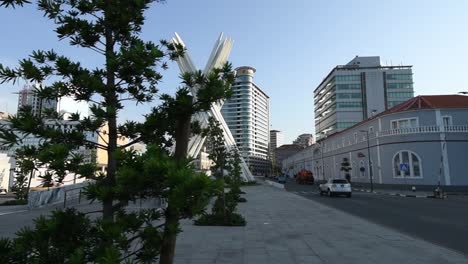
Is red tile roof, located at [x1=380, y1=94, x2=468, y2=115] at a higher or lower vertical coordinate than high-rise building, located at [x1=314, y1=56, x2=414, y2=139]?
lower

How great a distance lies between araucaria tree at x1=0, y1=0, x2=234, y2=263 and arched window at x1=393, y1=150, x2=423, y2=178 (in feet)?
138

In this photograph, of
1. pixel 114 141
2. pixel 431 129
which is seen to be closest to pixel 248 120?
pixel 431 129

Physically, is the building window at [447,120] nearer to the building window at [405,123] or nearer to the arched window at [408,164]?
the building window at [405,123]

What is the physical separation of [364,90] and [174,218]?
349ft

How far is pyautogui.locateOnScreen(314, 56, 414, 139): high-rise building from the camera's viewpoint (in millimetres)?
100062

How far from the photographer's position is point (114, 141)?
358 centimetres

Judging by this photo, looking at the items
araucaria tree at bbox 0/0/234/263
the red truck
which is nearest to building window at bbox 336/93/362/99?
the red truck

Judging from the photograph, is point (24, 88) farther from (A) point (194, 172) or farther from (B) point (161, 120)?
(A) point (194, 172)

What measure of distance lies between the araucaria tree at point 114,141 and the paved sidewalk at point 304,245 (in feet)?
16.4

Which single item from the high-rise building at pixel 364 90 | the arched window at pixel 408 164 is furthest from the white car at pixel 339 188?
the high-rise building at pixel 364 90

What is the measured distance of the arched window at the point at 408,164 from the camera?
133 feet

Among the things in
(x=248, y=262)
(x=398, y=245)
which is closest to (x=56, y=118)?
(x=248, y=262)

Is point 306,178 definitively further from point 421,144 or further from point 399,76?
point 399,76

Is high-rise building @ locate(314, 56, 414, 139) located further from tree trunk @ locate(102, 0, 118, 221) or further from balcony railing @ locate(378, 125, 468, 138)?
tree trunk @ locate(102, 0, 118, 221)
